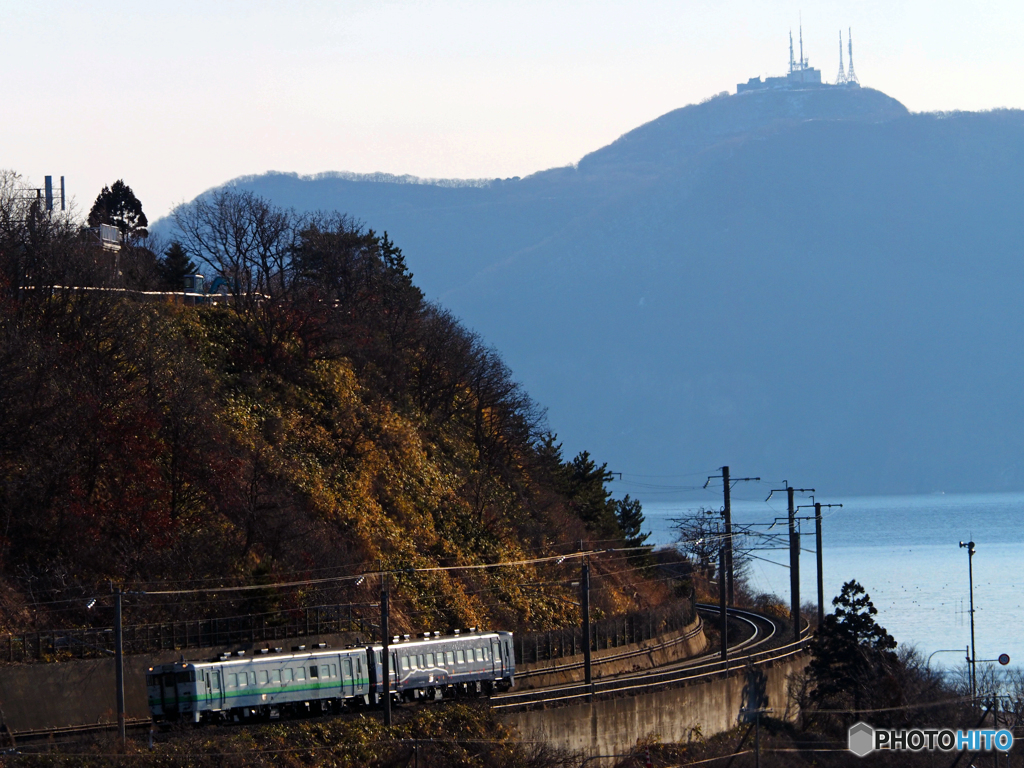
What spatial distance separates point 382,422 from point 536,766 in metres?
26.8

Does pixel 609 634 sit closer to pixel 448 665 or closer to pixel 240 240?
pixel 448 665

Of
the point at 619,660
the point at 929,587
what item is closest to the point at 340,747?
the point at 619,660

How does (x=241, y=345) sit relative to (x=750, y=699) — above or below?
above

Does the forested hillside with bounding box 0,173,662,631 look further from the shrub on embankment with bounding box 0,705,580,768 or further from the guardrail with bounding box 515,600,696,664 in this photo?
the shrub on embankment with bounding box 0,705,580,768

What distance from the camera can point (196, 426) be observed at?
51094 mm

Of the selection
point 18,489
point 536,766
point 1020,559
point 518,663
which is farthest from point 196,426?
point 1020,559

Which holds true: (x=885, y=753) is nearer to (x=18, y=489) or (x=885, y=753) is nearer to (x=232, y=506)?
(x=232, y=506)

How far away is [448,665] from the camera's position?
45.6 meters

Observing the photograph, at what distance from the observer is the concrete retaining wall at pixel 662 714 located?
4341 cm

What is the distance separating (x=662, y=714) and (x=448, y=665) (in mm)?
8658

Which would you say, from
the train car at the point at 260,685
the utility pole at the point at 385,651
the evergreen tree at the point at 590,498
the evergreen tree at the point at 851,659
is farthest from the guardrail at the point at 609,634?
the utility pole at the point at 385,651

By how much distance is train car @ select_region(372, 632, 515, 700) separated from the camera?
143 ft

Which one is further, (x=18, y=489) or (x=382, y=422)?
(x=382, y=422)

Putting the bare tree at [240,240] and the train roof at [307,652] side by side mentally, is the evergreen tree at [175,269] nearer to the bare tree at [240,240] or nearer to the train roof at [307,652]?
the bare tree at [240,240]
